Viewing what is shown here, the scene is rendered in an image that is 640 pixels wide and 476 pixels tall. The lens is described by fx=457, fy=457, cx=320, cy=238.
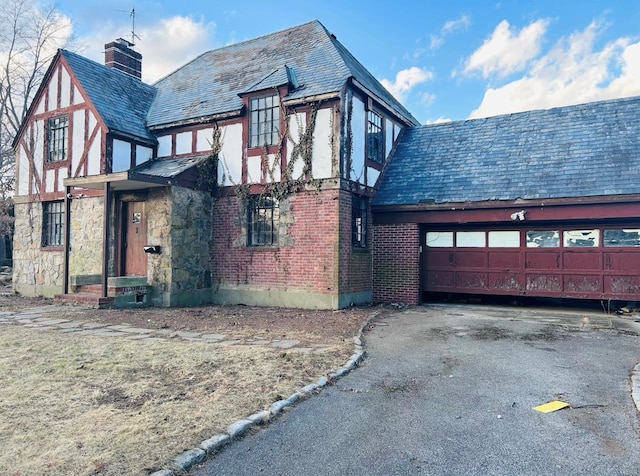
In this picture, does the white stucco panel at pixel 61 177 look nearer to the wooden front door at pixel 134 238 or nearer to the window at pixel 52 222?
the window at pixel 52 222

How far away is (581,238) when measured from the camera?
11.0 metres

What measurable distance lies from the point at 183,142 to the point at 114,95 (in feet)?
9.66

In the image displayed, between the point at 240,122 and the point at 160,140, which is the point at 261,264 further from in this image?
the point at 160,140

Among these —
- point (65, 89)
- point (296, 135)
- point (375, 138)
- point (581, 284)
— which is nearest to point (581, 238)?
point (581, 284)

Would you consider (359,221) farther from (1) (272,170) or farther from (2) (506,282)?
(2) (506,282)

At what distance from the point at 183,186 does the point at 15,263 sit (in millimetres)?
7179

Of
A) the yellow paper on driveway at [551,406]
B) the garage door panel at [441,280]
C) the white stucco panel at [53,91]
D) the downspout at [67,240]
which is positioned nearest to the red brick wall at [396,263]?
the garage door panel at [441,280]

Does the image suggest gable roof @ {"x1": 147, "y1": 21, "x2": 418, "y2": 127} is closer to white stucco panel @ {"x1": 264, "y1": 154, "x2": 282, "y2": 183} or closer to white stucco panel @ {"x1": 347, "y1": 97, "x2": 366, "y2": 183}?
white stucco panel @ {"x1": 347, "y1": 97, "x2": 366, "y2": 183}

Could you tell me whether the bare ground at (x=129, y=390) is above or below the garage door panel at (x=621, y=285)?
below

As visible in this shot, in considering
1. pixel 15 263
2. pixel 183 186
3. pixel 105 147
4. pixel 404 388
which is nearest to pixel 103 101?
pixel 105 147

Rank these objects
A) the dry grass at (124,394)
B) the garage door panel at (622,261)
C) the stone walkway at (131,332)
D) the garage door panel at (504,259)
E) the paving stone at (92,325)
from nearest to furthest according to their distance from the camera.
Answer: the dry grass at (124,394)
the stone walkway at (131,332)
the paving stone at (92,325)
the garage door panel at (622,261)
the garage door panel at (504,259)

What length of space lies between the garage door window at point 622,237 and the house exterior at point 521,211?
0.02 meters

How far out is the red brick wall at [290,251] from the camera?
11.0m

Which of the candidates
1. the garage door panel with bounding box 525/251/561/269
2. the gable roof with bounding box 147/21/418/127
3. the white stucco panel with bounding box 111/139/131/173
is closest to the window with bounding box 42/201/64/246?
the white stucco panel with bounding box 111/139/131/173
